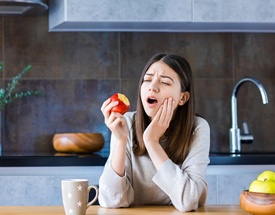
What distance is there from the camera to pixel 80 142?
143 inches

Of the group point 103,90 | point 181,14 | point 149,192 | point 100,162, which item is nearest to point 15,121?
point 103,90

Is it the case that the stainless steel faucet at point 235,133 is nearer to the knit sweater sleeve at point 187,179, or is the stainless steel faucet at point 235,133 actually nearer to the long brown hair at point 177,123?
the long brown hair at point 177,123

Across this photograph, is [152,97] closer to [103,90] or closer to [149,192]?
[149,192]

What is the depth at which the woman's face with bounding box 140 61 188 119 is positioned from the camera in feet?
8.00

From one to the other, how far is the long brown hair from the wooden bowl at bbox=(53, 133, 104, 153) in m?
1.05

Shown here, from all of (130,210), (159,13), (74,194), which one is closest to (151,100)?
(130,210)

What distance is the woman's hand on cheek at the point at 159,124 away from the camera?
93.0 inches

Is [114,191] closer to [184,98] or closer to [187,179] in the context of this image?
[187,179]

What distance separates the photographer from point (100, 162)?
3.33 metres

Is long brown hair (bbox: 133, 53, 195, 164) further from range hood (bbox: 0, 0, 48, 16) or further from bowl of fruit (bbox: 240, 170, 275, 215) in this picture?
range hood (bbox: 0, 0, 48, 16)

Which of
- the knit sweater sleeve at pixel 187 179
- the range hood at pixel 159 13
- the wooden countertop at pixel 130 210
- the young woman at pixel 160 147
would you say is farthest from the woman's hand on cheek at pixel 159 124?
the range hood at pixel 159 13

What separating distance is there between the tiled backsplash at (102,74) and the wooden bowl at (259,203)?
6.65 ft

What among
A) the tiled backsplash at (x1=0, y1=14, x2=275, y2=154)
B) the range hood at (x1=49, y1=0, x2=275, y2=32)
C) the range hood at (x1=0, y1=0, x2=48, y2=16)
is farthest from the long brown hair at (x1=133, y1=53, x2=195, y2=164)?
the tiled backsplash at (x1=0, y1=14, x2=275, y2=154)

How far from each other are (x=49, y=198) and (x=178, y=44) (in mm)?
1247
